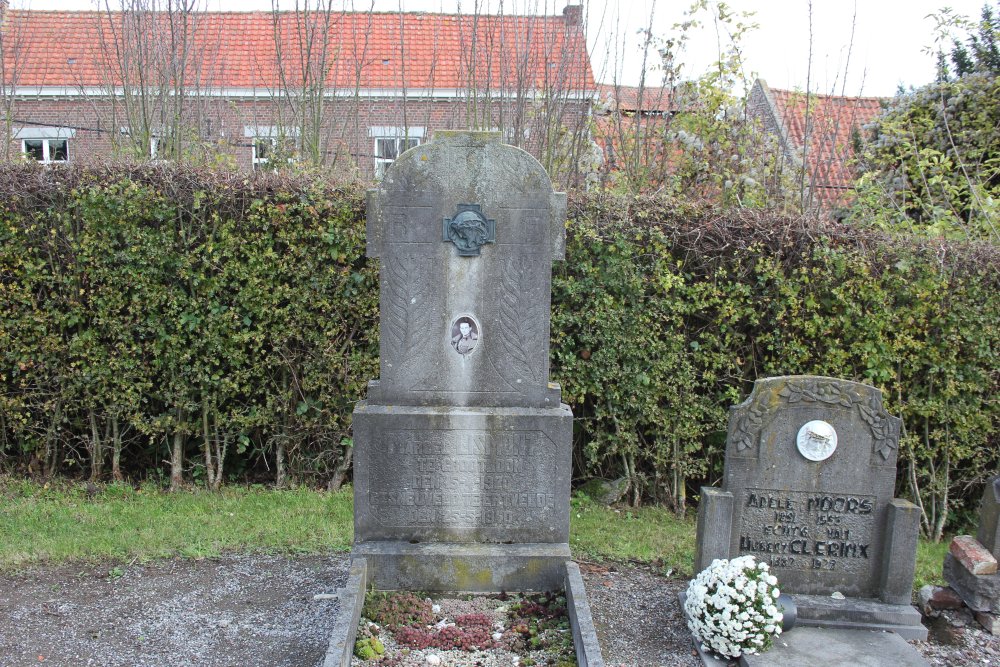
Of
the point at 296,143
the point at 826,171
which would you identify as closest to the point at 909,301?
the point at 826,171

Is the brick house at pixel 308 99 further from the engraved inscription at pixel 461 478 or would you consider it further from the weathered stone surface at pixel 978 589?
the weathered stone surface at pixel 978 589

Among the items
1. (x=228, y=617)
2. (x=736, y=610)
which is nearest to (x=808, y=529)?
(x=736, y=610)

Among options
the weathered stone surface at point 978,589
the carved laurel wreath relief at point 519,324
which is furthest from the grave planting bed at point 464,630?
the weathered stone surface at point 978,589

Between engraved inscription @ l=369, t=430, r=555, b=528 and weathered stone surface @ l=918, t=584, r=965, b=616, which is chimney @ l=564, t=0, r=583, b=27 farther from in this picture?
weathered stone surface @ l=918, t=584, r=965, b=616

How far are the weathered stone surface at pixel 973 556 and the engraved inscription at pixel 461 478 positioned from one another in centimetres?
281

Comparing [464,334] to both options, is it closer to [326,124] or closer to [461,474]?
[461,474]

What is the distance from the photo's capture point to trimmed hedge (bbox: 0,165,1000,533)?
6.28m

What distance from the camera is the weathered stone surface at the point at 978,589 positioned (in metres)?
4.84

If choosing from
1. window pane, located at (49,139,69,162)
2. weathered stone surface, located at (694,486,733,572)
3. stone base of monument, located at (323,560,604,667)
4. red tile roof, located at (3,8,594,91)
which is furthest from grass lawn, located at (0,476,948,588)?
window pane, located at (49,139,69,162)

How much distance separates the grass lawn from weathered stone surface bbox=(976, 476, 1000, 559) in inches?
23.3

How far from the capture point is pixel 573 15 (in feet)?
29.3

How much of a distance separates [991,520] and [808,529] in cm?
139

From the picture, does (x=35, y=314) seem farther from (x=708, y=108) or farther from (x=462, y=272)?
(x=708, y=108)

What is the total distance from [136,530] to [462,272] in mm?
3333
